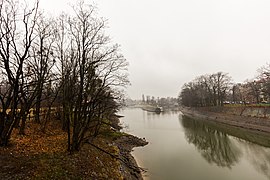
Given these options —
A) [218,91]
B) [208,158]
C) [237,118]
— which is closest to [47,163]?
[208,158]

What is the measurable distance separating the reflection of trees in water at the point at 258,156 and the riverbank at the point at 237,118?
7941 millimetres

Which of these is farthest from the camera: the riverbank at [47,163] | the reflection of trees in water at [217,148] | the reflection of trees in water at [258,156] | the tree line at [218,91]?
the tree line at [218,91]

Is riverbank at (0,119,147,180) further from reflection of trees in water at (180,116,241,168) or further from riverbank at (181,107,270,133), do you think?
riverbank at (181,107,270,133)

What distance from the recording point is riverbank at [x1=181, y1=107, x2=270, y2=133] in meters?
29.2

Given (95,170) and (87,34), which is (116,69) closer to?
(87,34)

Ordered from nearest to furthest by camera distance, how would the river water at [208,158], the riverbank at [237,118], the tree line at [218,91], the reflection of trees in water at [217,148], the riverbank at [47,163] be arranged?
the riverbank at [47,163] → the river water at [208,158] → the reflection of trees in water at [217,148] → the riverbank at [237,118] → the tree line at [218,91]

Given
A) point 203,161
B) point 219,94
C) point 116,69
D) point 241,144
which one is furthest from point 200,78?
point 116,69

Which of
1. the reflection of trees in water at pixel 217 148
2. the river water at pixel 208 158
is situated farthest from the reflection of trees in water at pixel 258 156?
the reflection of trees in water at pixel 217 148

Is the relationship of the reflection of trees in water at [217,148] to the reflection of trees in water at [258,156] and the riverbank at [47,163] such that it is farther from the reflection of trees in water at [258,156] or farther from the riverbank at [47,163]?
the riverbank at [47,163]

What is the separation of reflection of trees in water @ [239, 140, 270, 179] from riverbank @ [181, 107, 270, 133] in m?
7.94

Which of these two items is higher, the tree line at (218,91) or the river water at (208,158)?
the tree line at (218,91)

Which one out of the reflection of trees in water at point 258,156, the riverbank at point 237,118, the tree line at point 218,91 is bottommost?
the reflection of trees in water at point 258,156

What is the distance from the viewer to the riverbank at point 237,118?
95.9 ft

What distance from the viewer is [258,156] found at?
17.8m
